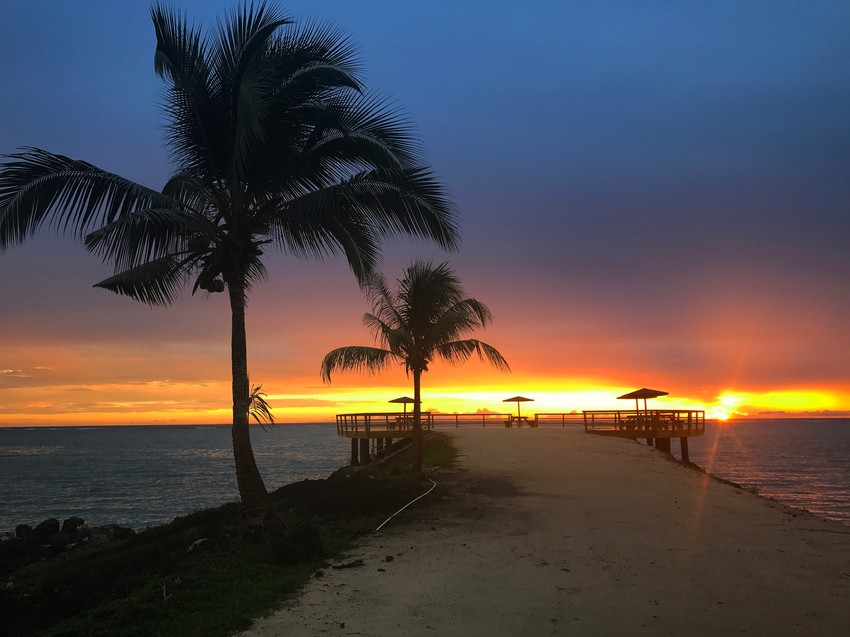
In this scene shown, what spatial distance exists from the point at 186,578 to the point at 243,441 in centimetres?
253

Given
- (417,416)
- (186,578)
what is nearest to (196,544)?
(186,578)

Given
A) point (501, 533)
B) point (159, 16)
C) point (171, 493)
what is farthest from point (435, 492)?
point (171, 493)

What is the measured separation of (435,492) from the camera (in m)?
17.4

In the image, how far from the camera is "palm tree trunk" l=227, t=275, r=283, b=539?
11.2m

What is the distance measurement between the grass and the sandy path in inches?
25.1

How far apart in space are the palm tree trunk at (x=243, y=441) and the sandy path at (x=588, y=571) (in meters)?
1.78

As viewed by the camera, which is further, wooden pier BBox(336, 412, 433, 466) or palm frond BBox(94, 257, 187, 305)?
wooden pier BBox(336, 412, 433, 466)

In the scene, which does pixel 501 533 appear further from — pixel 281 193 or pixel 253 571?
pixel 281 193

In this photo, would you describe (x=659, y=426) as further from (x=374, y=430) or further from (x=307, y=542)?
(x=307, y=542)

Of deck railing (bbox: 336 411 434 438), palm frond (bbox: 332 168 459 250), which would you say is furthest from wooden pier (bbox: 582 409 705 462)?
palm frond (bbox: 332 168 459 250)

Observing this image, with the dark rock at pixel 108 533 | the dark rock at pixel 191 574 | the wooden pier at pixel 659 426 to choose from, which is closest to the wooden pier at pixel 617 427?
the wooden pier at pixel 659 426

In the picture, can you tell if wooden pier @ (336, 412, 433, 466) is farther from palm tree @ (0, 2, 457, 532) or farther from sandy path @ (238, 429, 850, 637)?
palm tree @ (0, 2, 457, 532)

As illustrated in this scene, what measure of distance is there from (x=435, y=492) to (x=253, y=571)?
8242mm

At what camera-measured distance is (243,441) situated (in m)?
11.2
